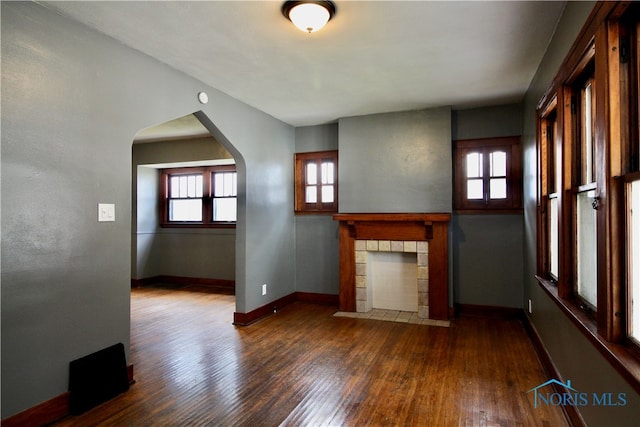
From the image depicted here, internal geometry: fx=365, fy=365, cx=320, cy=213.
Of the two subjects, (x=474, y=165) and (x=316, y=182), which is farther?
(x=316, y=182)

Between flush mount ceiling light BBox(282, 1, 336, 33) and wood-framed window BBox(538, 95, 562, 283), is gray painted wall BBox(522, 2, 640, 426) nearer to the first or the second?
wood-framed window BBox(538, 95, 562, 283)

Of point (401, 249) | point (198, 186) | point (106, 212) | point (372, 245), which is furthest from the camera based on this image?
point (198, 186)

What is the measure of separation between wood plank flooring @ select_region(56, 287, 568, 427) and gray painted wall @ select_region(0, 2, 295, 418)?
20.4 inches

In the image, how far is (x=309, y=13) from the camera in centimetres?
227

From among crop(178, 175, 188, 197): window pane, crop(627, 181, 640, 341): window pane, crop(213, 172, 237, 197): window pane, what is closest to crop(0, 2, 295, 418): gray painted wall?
crop(627, 181, 640, 341): window pane

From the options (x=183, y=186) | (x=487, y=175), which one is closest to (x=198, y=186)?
(x=183, y=186)

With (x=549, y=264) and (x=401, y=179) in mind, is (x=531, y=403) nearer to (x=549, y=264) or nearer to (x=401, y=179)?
(x=549, y=264)

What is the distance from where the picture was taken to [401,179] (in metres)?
4.74

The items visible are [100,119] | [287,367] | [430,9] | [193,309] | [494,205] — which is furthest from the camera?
[193,309]

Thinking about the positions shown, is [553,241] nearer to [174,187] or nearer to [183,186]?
[183,186]

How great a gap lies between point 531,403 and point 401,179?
2.87 m

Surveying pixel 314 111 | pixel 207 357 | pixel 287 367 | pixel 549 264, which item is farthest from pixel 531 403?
pixel 314 111

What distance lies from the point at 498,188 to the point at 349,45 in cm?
283

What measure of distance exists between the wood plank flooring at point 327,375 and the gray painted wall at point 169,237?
2.22m
